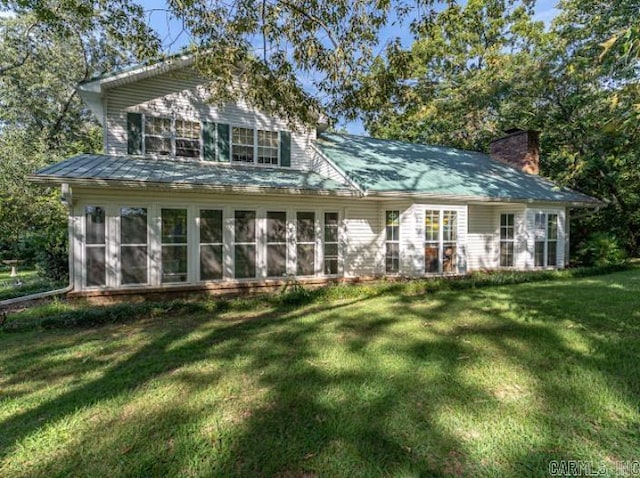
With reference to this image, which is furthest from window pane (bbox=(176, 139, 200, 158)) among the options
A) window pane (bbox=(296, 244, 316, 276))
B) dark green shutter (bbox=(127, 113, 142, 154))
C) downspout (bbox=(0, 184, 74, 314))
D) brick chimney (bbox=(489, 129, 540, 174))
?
brick chimney (bbox=(489, 129, 540, 174))

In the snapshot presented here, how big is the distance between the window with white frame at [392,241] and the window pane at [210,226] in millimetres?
5479

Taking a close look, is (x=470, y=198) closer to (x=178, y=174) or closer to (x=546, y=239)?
(x=546, y=239)

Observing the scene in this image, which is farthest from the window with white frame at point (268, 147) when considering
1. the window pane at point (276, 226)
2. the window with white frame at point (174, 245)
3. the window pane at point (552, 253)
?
the window pane at point (552, 253)

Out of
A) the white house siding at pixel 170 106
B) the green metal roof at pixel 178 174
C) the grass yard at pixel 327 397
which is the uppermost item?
the white house siding at pixel 170 106

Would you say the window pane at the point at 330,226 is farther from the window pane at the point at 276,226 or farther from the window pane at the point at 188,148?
the window pane at the point at 188,148

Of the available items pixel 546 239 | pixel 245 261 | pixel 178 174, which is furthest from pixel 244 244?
pixel 546 239

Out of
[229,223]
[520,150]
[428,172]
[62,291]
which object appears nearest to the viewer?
[62,291]

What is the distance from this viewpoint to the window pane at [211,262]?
360 inches

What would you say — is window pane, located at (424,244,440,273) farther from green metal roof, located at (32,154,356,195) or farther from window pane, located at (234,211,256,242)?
window pane, located at (234,211,256,242)

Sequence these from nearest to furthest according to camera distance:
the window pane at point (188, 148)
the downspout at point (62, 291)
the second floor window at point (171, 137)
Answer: the downspout at point (62, 291) < the second floor window at point (171, 137) < the window pane at point (188, 148)

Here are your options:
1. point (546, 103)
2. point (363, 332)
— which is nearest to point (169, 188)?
point (363, 332)

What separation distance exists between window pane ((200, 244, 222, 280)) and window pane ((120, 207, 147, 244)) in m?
1.46

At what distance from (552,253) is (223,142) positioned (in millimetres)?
12648

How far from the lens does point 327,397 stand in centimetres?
346
